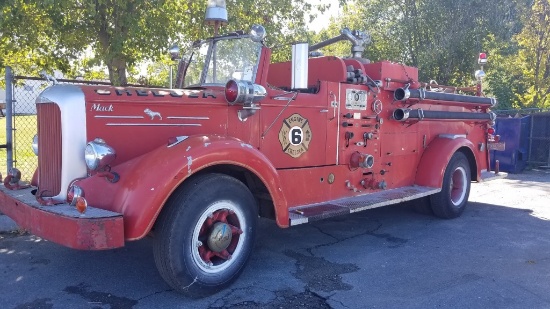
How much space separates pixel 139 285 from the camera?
4188 mm

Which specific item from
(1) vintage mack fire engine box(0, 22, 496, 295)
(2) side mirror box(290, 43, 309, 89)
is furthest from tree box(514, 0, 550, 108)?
(2) side mirror box(290, 43, 309, 89)

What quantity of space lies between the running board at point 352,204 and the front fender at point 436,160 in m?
0.14

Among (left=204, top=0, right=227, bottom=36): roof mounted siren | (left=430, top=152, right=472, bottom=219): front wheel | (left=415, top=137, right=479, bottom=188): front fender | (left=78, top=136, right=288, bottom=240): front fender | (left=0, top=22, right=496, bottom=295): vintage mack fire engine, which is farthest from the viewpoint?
(left=430, top=152, right=472, bottom=219): front wheel

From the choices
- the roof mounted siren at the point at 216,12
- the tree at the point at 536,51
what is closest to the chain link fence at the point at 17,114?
the roof mounted siren at the point at 216,12

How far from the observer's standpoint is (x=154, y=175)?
11.7 ft

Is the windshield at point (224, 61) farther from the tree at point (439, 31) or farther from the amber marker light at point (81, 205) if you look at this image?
the tree at point (439, 31)

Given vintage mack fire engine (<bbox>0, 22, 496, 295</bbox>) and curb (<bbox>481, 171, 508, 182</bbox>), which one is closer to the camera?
vintage mack fire engine (<bbox>0, 22, 496, 295</bbox>)

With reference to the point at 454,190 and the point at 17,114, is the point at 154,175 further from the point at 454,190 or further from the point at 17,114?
the point at 454,190

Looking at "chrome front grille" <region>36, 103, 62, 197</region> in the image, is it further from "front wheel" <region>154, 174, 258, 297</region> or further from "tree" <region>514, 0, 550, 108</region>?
"tree" <region>514, 0, 550, 108</region>

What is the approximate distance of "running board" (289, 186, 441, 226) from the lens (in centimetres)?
468

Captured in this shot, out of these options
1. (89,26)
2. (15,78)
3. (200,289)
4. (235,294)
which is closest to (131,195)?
(200,289)

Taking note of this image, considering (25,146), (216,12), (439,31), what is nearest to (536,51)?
(439,31)

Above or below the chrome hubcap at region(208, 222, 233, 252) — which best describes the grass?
above

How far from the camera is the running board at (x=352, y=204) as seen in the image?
4680 mm
